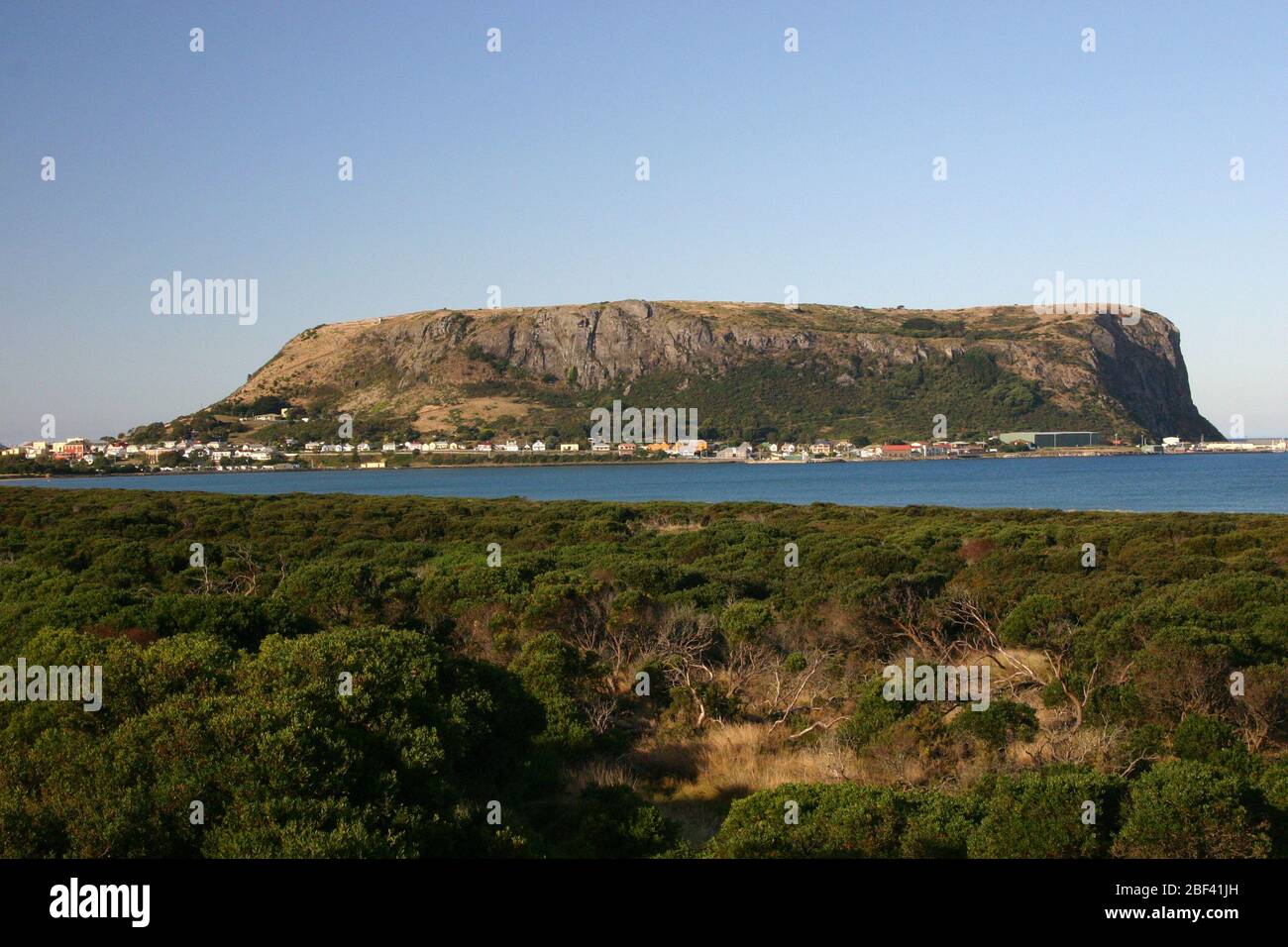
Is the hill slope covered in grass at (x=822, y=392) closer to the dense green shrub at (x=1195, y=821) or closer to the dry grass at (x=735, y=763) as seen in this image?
the dry grass at (x=735, y=763)

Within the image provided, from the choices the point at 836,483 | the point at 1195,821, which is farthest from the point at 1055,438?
the point at 1195,821

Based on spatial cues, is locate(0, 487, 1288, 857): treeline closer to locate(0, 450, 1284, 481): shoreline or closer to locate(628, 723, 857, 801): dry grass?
locate(628, 723, 857, 801): dry grass

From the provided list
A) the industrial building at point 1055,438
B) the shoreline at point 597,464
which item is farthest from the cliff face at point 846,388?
the shoreline at point 597,464

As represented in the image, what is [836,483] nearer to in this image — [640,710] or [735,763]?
[640,710]

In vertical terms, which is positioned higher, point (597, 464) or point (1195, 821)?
point (1195, 821)

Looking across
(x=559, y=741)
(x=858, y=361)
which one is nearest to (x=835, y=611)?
(x=559, y=741)

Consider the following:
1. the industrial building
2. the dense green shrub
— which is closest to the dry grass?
the dense green shrub
